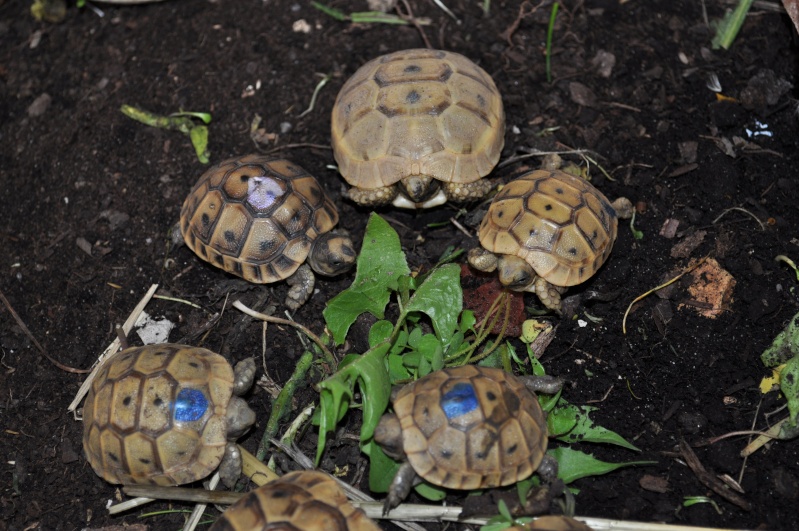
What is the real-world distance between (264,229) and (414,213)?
3.21 feet

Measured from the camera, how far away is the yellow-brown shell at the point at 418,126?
13.3ft

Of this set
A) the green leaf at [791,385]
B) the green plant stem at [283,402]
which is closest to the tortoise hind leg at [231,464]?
the green plant stem at [283,402]

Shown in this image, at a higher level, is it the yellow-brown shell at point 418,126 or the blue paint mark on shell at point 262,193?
the yellow-brown shell at point 418,126

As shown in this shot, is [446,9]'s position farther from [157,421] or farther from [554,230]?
[157,421]

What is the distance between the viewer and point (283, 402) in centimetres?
370

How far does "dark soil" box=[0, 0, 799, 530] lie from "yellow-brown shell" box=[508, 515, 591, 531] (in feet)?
1.19

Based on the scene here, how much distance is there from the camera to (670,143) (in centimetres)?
447

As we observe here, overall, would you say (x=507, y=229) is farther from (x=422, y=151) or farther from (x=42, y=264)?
(x=42, y=264)

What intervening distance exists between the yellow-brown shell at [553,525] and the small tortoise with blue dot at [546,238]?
46.9 inches

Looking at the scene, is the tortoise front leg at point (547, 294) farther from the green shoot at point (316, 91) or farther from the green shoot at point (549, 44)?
the green shoot at point (316, 91)

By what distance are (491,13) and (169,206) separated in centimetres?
267

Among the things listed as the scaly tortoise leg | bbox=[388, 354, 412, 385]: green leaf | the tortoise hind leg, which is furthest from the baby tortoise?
the tortoise hind leg

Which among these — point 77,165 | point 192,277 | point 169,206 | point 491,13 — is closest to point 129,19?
point 77,165

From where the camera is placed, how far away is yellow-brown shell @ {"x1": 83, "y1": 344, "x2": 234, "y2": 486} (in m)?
3.40
